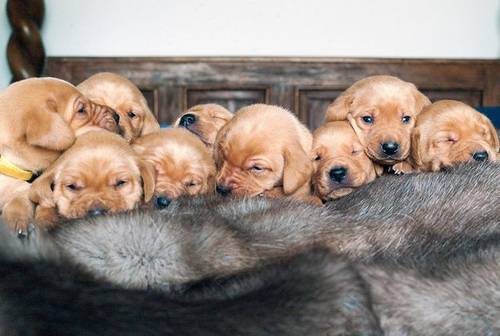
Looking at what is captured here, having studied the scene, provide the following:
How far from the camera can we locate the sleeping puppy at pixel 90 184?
4.68 ft

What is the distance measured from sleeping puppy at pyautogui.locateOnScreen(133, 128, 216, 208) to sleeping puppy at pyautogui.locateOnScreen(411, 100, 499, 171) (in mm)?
511

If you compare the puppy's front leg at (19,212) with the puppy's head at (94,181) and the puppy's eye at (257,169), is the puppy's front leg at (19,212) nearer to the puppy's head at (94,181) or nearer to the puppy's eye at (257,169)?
the puppy's head at (94,181)

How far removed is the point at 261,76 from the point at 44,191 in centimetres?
244

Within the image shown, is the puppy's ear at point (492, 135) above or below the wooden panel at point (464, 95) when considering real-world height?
above

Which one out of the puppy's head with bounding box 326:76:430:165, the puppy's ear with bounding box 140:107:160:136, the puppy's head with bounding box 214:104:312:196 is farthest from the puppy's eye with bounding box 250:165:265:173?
the puppy's ear with bounding box 140:107:160:136

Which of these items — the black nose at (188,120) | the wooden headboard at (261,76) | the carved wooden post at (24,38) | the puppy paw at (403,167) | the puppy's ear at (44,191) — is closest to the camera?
the puppy's ear at (44,191)

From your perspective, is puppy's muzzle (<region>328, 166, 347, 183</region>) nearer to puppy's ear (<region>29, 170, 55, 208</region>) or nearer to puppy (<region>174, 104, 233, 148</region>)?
puppy (<region>174, 104, 233, 148</region>)

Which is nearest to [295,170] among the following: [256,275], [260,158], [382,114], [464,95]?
[260,158]

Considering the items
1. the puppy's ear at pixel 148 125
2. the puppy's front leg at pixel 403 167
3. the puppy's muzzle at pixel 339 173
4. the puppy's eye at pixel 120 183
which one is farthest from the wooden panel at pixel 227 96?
the puppy's eye at pixel 120 183

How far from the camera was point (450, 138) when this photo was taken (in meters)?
1.81

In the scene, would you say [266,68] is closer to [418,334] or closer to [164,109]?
[164,109]

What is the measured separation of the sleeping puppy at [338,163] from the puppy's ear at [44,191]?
2.13 feet

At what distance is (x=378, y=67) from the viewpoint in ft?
12.4

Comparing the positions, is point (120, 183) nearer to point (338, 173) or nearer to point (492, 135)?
point (338, 173)
